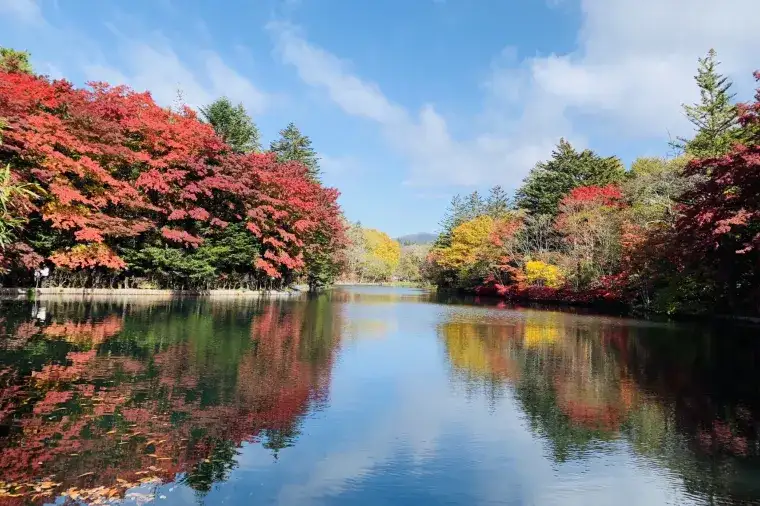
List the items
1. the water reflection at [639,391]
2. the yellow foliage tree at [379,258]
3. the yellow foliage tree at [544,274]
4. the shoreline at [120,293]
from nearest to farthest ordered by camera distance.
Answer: the water reflection at [639,391], the shoreline at [120,293], the yellow foliage tree at [544,274], the yellow foliage tree at [379,258]

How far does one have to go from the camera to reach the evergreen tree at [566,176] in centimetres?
4356

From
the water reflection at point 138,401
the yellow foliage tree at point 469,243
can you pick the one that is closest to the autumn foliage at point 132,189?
the water reflection at point 138,401

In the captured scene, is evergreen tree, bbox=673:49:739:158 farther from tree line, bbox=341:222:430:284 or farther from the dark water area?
tree line, bbox=341:222:430:284

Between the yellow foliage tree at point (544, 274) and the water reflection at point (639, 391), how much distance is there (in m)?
16.6

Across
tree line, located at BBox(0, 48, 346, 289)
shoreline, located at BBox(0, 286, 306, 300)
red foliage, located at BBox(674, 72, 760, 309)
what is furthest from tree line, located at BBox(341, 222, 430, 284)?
red foliage, located at BBox(674, 72, 760, 309)

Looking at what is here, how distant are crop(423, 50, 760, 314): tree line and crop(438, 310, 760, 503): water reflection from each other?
3.78 m

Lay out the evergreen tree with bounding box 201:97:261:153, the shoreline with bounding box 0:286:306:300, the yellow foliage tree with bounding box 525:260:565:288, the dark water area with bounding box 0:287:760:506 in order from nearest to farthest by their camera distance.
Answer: the dark water area with bounding box 0:287:760:506, the shoreline with bounding box 0:286:306:300, the yellow foliage tree with bounding box 525:260:565:288, the evergreen tree with bounding box 201:97:261:153

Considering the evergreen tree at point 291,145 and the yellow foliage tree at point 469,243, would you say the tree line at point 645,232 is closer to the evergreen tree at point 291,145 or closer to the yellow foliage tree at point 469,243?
the yellow foliage tree at point 469,243

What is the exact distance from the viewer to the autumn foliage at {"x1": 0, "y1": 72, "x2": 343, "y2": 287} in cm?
2091

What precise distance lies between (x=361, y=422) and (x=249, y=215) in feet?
80.8

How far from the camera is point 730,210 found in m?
16.1

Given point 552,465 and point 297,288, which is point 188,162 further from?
point 552,465

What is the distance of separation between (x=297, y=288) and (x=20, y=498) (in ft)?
118

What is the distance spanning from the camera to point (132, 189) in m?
24.4
